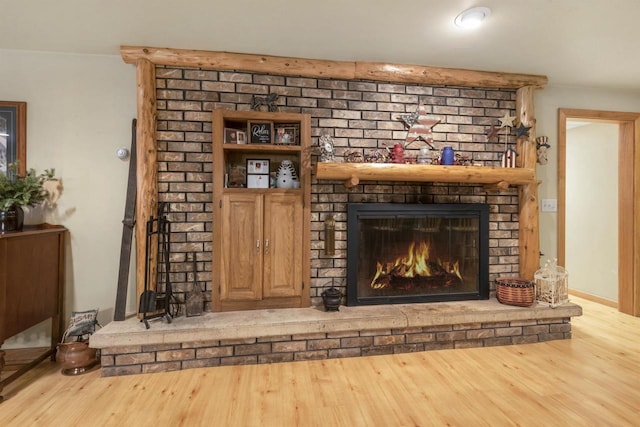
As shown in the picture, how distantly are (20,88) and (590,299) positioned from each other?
6.28m

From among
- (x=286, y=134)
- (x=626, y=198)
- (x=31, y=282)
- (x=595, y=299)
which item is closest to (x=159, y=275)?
(x=31, y=282)

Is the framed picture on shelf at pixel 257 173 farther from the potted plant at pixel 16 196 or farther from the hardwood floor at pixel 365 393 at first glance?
the potted plant at pixel 16 196

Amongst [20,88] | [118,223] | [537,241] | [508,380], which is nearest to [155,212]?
[118,223]

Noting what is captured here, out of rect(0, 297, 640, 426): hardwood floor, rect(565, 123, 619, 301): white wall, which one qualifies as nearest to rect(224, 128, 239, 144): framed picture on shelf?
rect(0, 297, 640, 426): hardwood floor

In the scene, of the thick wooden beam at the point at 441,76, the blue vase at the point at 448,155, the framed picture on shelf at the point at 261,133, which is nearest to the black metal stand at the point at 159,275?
the framed picture on shelf at the point at 261,133

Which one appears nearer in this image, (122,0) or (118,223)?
(122,0)

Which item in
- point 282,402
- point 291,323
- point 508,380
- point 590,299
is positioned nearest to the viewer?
point 282,402

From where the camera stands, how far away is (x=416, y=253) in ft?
9.48

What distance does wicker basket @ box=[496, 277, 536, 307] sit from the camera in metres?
2.68

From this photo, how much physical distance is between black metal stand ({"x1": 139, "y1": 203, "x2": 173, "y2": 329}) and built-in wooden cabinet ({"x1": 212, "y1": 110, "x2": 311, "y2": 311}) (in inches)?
13.8

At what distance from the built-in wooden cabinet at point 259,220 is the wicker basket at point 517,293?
1.71 m

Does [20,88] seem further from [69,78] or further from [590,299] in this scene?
[590,299]

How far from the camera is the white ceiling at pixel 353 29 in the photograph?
6.40ft

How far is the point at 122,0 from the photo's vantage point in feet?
6.24
